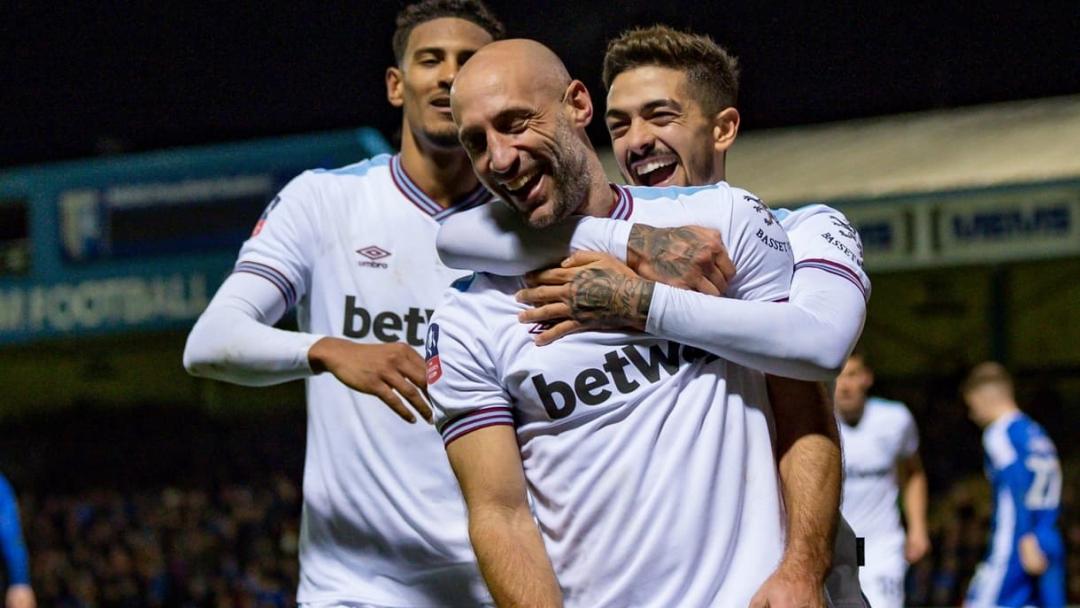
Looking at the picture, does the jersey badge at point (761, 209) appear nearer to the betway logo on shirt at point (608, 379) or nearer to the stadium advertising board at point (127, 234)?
the betway logo on shirt at point (608, 379)

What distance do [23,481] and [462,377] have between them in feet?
57.2

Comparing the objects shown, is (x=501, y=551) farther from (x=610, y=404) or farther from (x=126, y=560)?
(x=126, y=560)

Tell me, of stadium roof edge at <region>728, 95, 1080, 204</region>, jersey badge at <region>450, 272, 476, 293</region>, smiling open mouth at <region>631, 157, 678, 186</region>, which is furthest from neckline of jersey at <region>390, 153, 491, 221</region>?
stadium roof edge at <region>728, 95, 1080, 204</region>

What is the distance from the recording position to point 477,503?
9.02 feet

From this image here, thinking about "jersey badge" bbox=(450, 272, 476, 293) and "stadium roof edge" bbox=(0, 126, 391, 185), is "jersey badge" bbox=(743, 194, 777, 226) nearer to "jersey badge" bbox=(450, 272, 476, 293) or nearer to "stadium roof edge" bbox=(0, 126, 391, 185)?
"jersey badge" bbox=(450, 272, 476, 293)

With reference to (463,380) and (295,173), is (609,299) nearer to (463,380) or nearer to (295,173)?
(463,380)

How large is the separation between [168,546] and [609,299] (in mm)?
15327

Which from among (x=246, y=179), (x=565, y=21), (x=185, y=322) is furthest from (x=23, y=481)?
(x=565, y=21)

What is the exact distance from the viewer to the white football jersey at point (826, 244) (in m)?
2.85

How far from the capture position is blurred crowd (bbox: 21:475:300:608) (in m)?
16.3

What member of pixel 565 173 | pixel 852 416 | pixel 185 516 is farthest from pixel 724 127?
pixel 185 516

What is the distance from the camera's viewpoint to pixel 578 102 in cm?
288

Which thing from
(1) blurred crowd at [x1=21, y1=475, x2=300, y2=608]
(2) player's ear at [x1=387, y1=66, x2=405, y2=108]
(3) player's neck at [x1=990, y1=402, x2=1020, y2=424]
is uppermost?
(2) player's ear at [x1=387, y1=66, x2=405, y2=108]

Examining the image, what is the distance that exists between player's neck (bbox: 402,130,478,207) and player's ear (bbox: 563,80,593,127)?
45.3 inches
